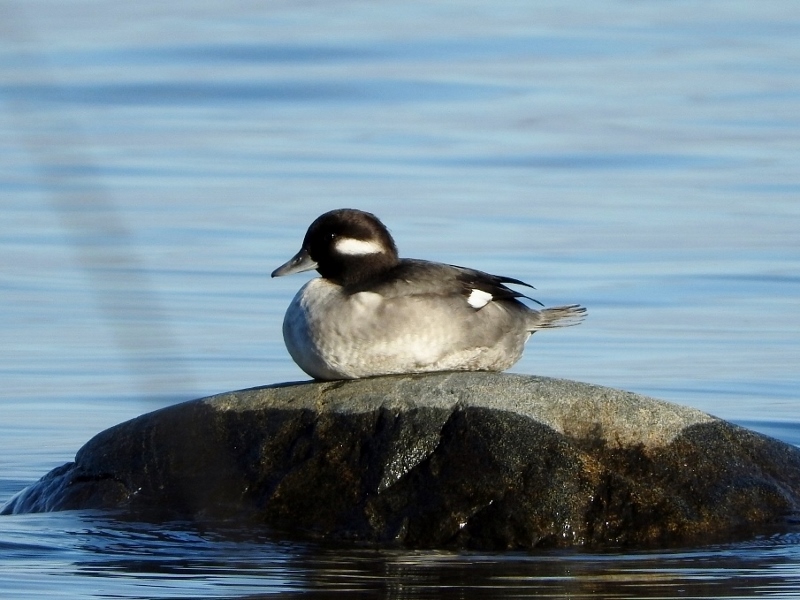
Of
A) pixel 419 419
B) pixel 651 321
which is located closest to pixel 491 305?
pixel 419 419

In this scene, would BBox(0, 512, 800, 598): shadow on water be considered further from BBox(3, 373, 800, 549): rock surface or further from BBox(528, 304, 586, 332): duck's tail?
BBox(528, 304, 586, 332): duck's tail

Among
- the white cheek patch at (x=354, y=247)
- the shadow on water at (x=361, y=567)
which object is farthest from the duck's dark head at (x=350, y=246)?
the shadow on water at (x=361, y=567)

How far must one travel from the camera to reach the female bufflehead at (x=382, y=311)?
272 inches

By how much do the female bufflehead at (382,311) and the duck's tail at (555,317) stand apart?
0.32 meters

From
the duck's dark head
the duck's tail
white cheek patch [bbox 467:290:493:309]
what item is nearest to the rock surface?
white cheek patch [bbox 467:290:493:309]

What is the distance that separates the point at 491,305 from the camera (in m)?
7.34

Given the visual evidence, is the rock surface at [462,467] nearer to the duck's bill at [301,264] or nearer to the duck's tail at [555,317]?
the duck's bill at [301,264]

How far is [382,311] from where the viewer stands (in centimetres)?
691

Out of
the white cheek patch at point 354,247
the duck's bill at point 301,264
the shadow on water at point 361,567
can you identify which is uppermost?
the white cheek patch at point 354,247

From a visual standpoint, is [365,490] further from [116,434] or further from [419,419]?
[116,434]

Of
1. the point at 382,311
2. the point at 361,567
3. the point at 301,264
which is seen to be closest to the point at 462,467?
the point at 361,567

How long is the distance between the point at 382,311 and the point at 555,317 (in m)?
1.35

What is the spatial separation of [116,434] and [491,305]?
189 centimetres

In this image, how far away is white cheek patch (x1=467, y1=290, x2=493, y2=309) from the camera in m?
7.16
